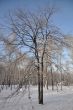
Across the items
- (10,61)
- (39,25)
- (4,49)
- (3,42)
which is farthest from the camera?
(39,25)

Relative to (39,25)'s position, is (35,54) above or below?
below

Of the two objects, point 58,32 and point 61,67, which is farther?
point 58,32

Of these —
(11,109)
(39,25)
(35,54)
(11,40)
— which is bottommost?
(11,109)

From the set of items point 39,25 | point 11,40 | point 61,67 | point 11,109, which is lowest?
point 11,109

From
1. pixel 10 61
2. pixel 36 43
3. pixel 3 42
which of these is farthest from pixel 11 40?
pixel 10 61

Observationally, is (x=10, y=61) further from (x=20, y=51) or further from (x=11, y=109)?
(x=11, y=109)

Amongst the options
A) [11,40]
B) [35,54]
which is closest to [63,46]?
[35,54]

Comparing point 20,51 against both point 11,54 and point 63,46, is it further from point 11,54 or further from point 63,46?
point 63,46

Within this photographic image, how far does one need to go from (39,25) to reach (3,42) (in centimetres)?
314

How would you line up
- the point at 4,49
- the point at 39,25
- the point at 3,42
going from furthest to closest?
the point at 39,25 → the point at 3,42 → the point at 4,49

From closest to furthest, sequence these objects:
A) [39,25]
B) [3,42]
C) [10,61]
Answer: [10,61] → [3,42] → [39,25]

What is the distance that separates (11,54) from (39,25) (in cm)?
395

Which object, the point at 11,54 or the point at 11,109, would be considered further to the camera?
the point at 11,109

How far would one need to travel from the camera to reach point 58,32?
15695mm
